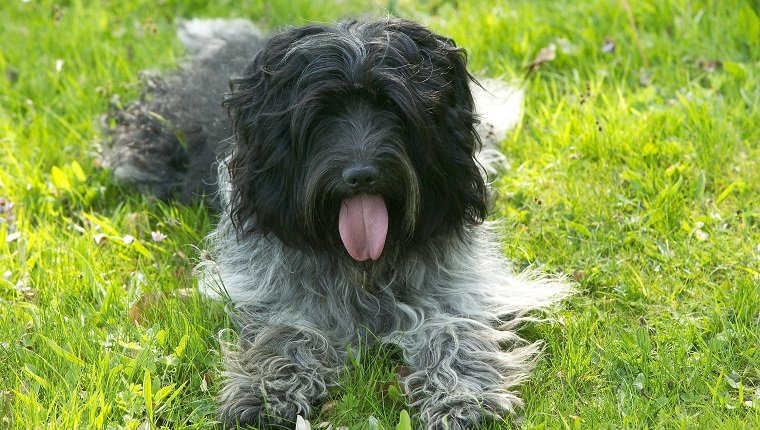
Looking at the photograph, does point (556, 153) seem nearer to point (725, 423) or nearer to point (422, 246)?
point (422, 246)

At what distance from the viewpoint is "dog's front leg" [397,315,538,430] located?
3574 mm

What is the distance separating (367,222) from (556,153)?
196 centimetres

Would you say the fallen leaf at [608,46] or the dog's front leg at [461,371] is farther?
the fallen leaf at [608,46]

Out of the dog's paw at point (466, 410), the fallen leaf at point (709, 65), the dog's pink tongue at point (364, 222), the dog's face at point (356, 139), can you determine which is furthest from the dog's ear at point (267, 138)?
the fallen leaf at point (709, 65)

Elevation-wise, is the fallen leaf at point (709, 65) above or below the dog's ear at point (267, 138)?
below

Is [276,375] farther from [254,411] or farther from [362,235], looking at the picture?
[362,235]

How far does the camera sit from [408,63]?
12.1 ft

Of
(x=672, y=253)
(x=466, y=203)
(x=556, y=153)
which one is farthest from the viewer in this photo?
(x=556, y=153)

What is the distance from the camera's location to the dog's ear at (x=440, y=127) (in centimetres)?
370

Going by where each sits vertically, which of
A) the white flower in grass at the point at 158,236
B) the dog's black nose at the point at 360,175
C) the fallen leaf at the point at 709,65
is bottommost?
the fallen leaf at the point at 709,65

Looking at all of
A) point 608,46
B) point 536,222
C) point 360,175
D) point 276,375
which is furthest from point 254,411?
point 608,46

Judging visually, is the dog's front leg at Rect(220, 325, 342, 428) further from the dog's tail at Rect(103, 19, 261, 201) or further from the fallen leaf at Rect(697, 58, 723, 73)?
the fallen leaf at Rect(697, 58, 723, 73)

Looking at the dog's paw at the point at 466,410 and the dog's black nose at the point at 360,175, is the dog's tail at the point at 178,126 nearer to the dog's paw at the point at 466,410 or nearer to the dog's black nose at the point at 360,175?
the dog's black nose at the point at 360,175

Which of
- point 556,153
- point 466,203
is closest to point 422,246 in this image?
point 466,203
